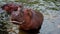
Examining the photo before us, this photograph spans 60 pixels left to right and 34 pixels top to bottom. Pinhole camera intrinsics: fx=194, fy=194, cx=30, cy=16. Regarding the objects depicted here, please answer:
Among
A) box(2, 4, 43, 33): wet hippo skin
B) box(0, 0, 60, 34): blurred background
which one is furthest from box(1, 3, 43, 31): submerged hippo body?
box(0, 0, 60, 34): blurred background

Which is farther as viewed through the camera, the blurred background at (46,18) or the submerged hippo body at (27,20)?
the blurred background at (46,18)

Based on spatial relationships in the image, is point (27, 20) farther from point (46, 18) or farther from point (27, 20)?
point (46, 18)

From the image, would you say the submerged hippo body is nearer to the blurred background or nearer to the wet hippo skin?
the wet hippo skin

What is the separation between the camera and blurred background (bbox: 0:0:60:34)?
92.0 inches

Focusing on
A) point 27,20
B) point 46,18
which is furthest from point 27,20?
point 46,18

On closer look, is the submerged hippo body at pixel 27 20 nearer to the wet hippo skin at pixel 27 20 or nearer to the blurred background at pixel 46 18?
the wet hippo skin at pixel 27 20

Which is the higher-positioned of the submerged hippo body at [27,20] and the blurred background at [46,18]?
the submerged hippo body at [27,20]

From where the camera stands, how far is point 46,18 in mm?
2766

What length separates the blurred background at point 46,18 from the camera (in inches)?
92.0

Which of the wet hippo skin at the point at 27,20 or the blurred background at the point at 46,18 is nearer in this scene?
the wet hippo skin at the point at 27,20

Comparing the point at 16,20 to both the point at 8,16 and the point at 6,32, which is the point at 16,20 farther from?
the point at 8,16

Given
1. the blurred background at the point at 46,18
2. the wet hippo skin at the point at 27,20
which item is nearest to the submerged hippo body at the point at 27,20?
the wet hippo skin at the point at 27,20

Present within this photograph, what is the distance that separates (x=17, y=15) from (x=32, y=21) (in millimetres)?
194

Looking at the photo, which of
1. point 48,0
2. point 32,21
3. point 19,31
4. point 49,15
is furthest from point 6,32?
point 48,0
